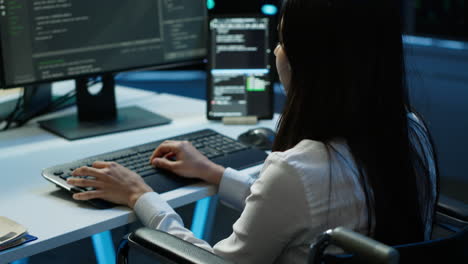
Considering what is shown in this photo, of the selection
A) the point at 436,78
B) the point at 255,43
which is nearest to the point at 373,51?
the point at 255,43

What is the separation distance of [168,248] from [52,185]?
447 mm

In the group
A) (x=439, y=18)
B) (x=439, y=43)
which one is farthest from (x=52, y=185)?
(x=439, y=18)

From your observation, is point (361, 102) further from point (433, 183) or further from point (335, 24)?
point (433, 183)

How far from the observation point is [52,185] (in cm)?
147

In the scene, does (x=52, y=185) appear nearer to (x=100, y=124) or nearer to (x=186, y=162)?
(x=186, y=162)

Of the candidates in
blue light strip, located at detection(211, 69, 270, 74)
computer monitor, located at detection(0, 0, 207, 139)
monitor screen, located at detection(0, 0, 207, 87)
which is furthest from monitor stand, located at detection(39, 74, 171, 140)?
blue light strip, located at detection(211, 69, 270, 74)

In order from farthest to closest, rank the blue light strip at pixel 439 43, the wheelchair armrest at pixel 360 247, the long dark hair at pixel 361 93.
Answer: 1. the blue light strip at pixel 439 43
2. the long dark hair at pixel 361 93
3. the wheelchair armrest at pixel 360 247

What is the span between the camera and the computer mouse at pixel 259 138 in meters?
1.71

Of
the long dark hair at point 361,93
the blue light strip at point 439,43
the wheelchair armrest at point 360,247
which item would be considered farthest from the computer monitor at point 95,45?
the blue light strip at point 439,43

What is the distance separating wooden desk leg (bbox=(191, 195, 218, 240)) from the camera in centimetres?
189

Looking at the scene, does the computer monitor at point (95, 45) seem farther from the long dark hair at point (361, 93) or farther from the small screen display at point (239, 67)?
the long dark hair at point (361, 93)

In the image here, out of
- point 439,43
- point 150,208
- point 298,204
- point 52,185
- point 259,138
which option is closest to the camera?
point 298,204

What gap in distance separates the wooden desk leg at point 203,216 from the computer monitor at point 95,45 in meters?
0.27

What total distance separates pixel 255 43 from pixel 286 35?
32.3 inches
